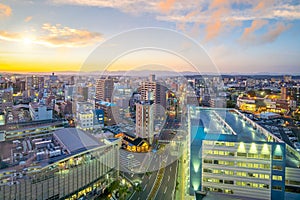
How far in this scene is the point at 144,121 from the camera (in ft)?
13.4

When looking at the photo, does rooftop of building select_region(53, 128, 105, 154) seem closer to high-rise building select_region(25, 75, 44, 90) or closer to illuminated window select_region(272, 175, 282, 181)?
illuminated window select_region(272, 175, 282, 181)

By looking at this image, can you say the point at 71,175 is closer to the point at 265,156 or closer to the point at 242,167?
the point at 242,167

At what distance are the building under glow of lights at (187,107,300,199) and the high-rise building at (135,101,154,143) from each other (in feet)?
5.25

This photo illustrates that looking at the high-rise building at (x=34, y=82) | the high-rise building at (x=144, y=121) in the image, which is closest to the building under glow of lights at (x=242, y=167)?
the high-rise building at (x=144, y=121)

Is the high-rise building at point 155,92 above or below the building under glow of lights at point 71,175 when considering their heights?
above

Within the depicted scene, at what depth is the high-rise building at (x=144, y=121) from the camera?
4012 mm

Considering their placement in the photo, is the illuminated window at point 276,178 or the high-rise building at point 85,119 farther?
the high-rise building at point 85,119

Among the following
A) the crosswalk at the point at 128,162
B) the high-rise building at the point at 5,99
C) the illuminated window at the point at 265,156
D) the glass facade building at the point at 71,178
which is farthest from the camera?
the high-rise building at the point at 5,99

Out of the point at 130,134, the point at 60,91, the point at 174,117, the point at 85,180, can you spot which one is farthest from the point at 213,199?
the point at 60,91

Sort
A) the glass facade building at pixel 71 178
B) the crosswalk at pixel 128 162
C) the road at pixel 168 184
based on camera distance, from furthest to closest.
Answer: the crosswalk at pixel 128 162, the road at pixel 168 184, the glass facade building at pixel 71 178

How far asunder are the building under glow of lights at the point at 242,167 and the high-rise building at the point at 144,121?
1.60 m

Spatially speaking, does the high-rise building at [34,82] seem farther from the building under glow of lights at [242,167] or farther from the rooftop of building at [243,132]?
the building under glow of lights at [242,167]

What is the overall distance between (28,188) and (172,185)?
5.68 ft

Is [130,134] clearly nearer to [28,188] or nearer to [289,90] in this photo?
[28,188]
